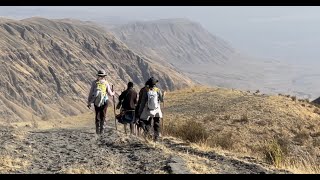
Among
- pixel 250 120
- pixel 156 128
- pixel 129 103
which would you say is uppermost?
pixel 129 103

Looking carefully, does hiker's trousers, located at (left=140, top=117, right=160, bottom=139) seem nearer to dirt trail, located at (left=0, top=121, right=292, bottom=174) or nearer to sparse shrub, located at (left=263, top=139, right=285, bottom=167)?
dirt trail, located at (left=0, top=121, right=292, bottom=174)

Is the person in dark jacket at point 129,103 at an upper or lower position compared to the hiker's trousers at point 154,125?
upper

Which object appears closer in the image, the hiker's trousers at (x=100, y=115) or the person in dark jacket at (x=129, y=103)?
the hiker's trousers at (x=100, y=115)

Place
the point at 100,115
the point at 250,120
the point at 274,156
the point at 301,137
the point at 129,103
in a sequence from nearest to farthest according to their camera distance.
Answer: the point at 274,156 < the point at 100,115 < the point at 129,103 < the point at 301,137 < the point at 250,120

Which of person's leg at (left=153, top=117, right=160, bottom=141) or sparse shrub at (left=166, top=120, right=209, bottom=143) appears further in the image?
sparse shrub at (left=166, top=120, right=209, bottom=143)

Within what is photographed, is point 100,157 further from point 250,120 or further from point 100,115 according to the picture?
point 250,120

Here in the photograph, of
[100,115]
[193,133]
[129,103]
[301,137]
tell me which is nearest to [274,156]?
[193,133]

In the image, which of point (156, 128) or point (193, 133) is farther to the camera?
point (193, 133)

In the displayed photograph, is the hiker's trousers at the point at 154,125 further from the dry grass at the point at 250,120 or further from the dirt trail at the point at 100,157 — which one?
the dry grass at the point at 250,120

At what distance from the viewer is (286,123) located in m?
23.6

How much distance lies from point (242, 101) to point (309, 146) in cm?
725

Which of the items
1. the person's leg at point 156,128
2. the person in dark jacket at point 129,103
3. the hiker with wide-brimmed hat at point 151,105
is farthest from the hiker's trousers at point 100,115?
the person's leg at point 156,128

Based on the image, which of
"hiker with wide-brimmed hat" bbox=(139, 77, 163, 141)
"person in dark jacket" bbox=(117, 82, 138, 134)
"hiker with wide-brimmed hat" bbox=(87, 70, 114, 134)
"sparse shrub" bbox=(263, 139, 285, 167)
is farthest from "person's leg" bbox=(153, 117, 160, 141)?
"sparse shrub" bbox=(263, 139, 285, 167)
